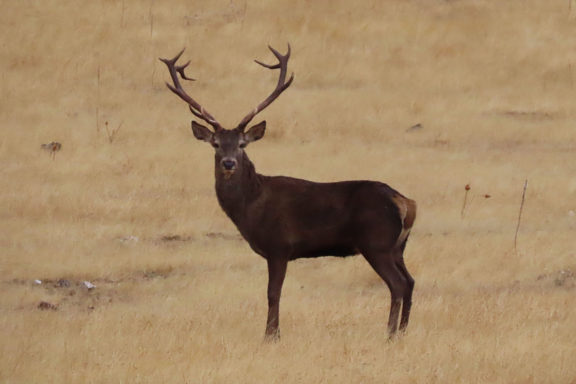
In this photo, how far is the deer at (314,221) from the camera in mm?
10883

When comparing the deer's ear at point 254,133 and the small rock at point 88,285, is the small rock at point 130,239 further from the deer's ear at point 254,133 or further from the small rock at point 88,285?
the deer's ear at point 254,133

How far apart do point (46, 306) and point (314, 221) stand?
3552 millimetres

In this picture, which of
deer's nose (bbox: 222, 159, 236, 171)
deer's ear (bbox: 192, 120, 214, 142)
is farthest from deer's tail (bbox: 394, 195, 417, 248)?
deer's ear (bbox: 192, 120, 214, 142)

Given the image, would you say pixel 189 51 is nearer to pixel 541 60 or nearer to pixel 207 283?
pixel 541 60

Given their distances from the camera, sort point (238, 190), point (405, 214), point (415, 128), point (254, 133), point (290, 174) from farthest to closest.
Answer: point (415, 128) → point (290, 174) → point (254, 133) → point (238, 190) → point (405, 214)

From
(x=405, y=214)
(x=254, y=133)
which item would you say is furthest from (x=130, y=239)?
(x=405, y=214)

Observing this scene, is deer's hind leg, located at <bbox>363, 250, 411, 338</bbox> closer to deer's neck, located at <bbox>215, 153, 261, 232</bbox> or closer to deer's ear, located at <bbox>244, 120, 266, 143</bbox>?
deer's neck, located at <bbox>215, 153, 261, 232</bbox>

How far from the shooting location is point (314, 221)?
433 inches

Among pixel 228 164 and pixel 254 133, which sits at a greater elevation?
pixel 254 133

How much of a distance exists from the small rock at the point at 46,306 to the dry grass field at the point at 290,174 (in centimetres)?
8

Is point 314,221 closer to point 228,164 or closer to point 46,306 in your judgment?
point 228,164

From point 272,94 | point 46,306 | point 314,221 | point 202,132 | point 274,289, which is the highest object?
point 272,94

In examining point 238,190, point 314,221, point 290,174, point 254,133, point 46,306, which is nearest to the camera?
point 314,221

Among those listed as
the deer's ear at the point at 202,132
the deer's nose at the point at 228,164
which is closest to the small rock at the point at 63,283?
the deer's ear at the point at 202,132
